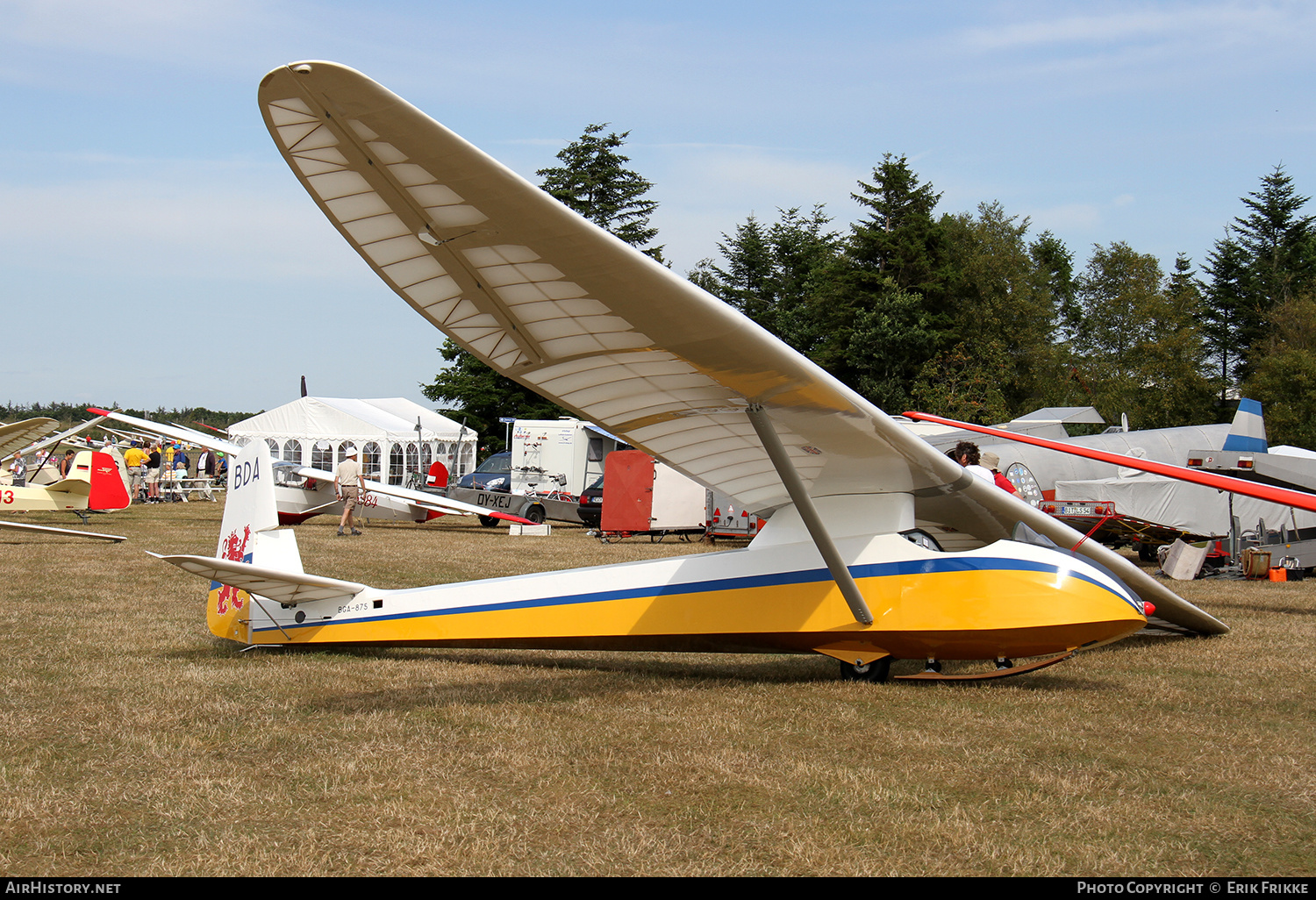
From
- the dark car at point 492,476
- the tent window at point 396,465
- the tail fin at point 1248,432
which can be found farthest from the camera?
the tent window at point 396,465

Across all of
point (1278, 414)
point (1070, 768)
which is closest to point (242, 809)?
point (1070, 768)

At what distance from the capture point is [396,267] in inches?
157

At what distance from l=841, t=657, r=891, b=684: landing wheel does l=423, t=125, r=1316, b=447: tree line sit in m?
38.9

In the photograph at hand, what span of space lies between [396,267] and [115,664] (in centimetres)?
445

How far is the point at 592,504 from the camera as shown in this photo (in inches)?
930

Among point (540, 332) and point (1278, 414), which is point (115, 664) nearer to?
point (540, 332)

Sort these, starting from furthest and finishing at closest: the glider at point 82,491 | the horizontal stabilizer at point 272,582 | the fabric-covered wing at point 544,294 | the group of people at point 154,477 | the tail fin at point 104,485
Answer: the group of people at point 154,477, the tail fin at point 104,485, the glider at point 82,491, the horizontal stabilizer at point 272,582, the fabric-covered wing at point 544,294

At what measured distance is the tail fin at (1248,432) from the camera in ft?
50.8

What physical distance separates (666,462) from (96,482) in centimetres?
1865

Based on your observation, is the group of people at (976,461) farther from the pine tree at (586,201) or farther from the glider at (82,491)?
the pine tree at (586,201)

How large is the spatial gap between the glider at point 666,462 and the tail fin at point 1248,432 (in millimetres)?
8906

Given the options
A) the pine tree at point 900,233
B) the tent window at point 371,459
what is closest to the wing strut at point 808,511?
the tent window at point 371,459

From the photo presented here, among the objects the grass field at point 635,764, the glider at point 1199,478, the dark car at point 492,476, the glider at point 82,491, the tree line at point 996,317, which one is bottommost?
the grass field at point 635,764

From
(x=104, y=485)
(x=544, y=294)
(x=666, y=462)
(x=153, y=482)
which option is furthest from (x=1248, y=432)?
(x=153, y=482)
